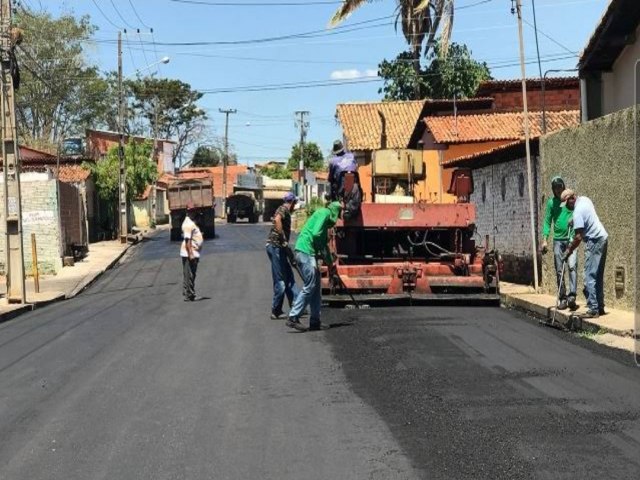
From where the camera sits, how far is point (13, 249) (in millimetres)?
17172

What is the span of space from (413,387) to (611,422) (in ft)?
5.80

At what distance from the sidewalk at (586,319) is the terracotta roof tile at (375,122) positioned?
21978 millimetres

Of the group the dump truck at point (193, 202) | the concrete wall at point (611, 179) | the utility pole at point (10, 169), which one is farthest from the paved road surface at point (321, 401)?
the dump truck at point (193, 202)

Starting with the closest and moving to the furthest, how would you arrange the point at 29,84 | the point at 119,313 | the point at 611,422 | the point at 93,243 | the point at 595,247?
the point at 611,422
the point at 595,247
the point at 119,313
the point at 93,243
the point at 29,84

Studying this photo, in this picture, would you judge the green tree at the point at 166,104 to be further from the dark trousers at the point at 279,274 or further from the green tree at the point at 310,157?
the dark trousers at the point at 279,274

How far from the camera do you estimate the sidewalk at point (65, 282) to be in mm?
16391

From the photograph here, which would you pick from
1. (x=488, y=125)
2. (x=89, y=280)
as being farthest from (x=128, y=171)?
(x=89, y=280)

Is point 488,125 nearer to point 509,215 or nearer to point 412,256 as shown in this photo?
point 509,215

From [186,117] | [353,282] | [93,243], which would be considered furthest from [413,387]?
[186,117]

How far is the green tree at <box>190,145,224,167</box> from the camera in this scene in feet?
304

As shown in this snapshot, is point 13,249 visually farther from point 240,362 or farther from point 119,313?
point 240,362

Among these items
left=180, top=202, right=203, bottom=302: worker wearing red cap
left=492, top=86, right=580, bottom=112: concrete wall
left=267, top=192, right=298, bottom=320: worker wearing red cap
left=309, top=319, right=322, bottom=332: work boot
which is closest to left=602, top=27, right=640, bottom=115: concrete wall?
left=267, top=192, right=298, bottom=320: worker wearing red cap

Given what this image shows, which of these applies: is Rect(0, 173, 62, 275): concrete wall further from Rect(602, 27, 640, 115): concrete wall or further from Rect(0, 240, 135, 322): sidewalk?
Rect(602, 27, 640, 115): concrete wall

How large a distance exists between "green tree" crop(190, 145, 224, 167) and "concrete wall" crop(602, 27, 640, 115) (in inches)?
3039
